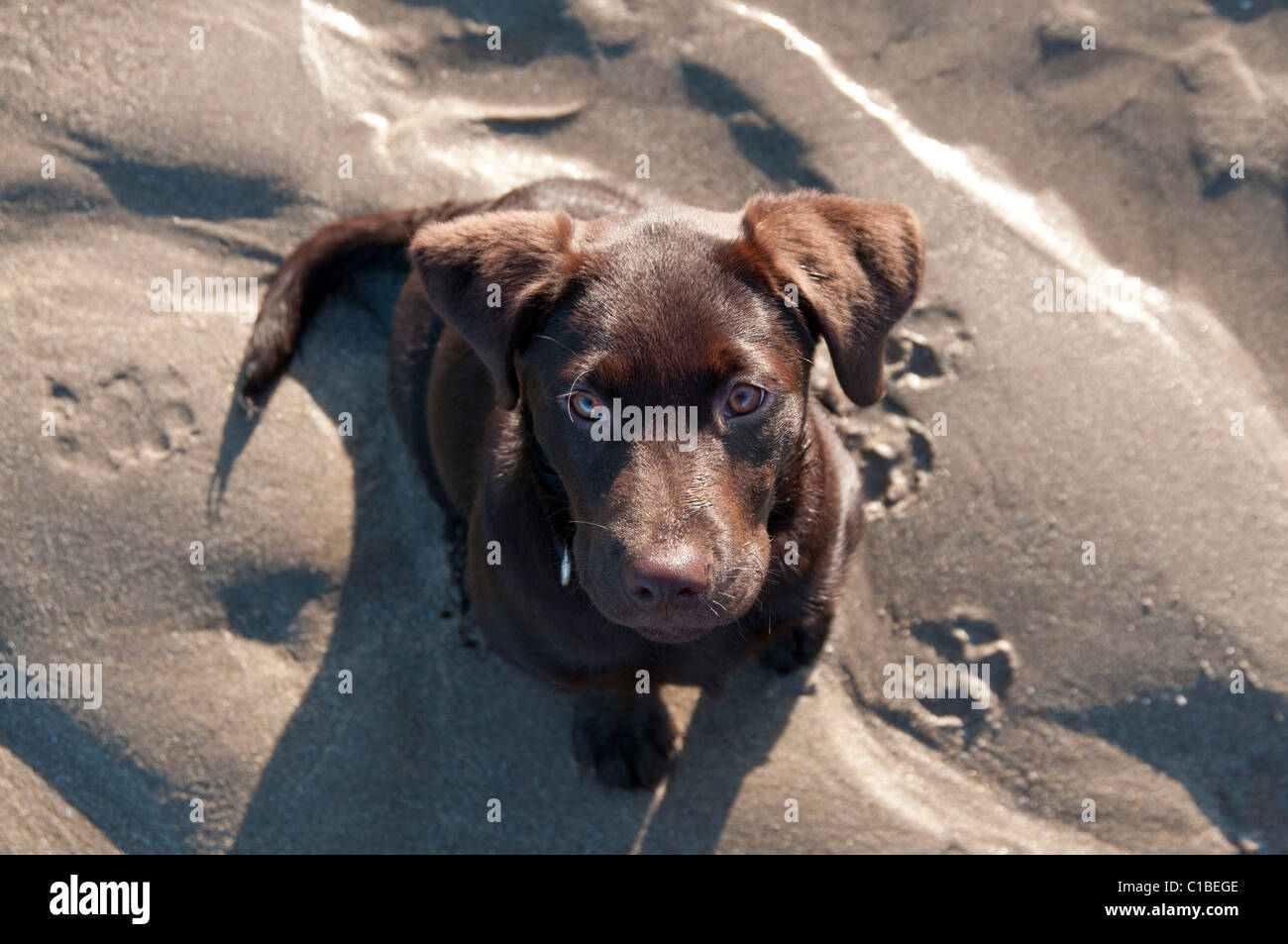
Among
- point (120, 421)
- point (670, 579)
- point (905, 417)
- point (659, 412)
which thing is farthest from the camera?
point (905, 417)

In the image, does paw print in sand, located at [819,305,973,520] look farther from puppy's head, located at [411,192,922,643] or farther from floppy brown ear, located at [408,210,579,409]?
floppy brown ear, located at [408,210,579,409]

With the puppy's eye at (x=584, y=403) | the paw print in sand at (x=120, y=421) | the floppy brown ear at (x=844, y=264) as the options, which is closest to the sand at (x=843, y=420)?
the paw print in sand at (x=120, y=421)

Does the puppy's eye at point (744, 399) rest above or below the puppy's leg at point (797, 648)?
above

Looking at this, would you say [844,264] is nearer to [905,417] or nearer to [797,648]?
[905,417]

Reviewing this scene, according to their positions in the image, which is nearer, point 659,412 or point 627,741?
point 659,412

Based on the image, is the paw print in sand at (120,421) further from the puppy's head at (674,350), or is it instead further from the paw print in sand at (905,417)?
the paw print in sand at (905,417)

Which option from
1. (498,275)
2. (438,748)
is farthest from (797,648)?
(498,275)
